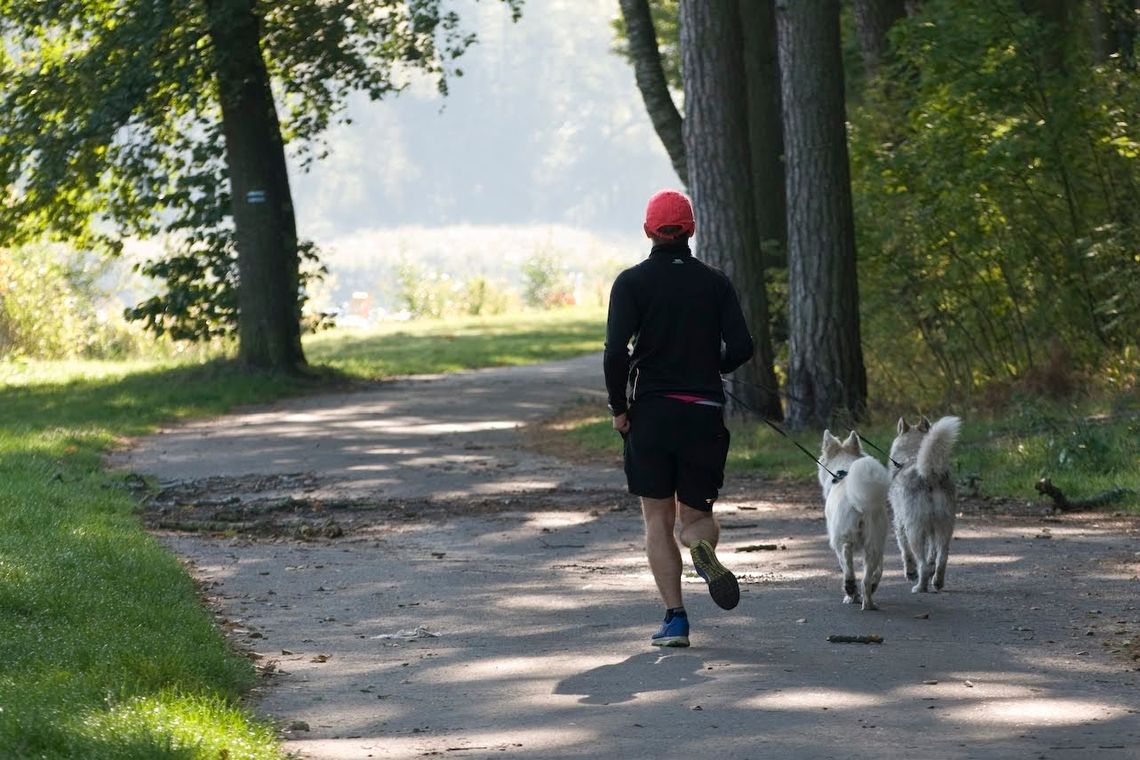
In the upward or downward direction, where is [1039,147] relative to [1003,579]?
upward

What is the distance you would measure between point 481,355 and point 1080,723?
93.0 ft

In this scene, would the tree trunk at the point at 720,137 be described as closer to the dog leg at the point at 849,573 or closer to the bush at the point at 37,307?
the dog leg at the point at 849,573

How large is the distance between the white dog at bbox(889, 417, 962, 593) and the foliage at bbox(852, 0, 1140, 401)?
30.4 feet

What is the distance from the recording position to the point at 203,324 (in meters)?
29.1

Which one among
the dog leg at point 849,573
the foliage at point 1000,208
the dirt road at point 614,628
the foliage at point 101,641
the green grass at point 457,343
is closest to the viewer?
the foliage at point 101,641

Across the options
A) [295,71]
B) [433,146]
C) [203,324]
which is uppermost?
[433,146]

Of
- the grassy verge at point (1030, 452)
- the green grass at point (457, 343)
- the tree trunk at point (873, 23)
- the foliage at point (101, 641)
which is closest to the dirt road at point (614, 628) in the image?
the foliage at point (101, 641)

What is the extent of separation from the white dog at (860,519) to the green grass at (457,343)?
2038cm

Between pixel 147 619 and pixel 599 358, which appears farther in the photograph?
pixel 599 358

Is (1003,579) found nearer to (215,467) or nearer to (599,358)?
(215,467)

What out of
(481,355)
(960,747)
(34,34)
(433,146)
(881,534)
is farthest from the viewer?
(433,146)

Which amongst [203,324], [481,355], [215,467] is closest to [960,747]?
[215,467]

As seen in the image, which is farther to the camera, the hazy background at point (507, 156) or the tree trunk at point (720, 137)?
the hazy background at point (507, 156)

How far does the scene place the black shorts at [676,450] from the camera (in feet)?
28.4
